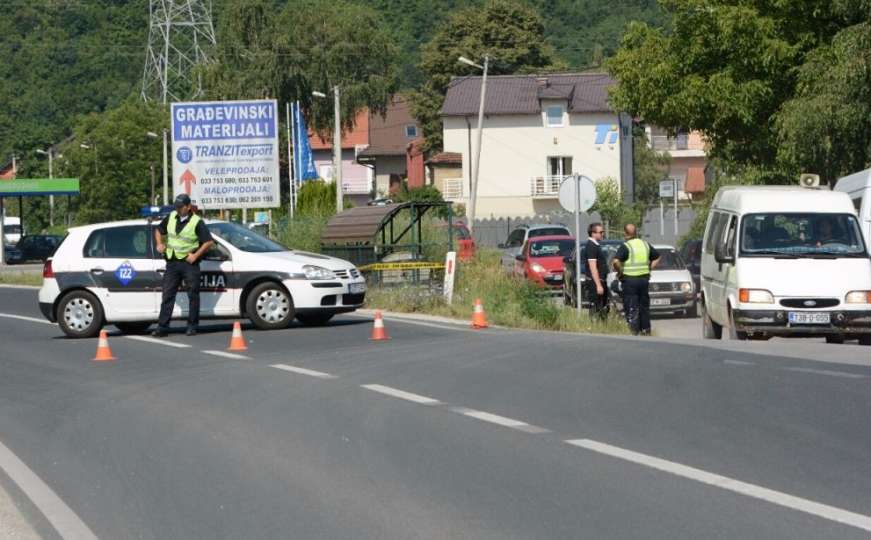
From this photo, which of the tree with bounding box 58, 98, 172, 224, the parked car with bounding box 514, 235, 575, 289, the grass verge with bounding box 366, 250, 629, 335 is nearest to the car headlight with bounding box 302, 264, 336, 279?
the grass verge with bounding box 366, 250, 629, 335

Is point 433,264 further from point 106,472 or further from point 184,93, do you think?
point 184,93

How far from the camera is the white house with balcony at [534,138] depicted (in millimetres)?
79250

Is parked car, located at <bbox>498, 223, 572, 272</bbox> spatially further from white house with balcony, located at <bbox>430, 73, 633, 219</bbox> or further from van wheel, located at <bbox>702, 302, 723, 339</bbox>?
white house with balcony, located at <bbox>430, 73, 633, 219</bbox>

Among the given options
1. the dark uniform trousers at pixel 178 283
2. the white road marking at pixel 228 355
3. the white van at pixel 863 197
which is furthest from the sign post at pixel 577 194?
the white road marking at pixel 228 355

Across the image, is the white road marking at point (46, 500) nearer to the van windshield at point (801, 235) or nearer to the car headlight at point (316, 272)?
the car headlight at point (316, 272)

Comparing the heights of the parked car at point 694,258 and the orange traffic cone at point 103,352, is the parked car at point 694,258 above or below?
above

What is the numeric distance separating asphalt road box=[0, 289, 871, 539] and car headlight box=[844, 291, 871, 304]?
316cm

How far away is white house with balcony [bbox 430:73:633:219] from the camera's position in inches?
3120

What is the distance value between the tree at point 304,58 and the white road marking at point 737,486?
6608cm

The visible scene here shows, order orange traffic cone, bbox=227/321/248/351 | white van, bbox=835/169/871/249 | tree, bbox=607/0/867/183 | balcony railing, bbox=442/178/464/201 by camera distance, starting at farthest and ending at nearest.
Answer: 1. balcony railing, bbox=442/178/464/201
2. tree, bbox=607/0/867/183
3. white van, bbox=835/169/871/249
4. orange traffic cone, bbox=227/321/248/351

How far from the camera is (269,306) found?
2031 cm

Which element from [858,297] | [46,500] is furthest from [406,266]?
[46,500]

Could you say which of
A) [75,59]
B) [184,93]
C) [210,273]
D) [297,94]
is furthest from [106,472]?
[75,59]

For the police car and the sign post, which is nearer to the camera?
the police car
